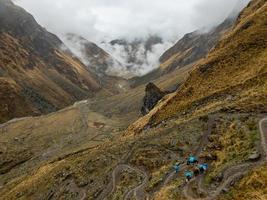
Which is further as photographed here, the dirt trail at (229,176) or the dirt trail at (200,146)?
the dirt trail at (200,146)

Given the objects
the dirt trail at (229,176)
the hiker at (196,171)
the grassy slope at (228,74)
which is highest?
the grassy slope at (228,74)

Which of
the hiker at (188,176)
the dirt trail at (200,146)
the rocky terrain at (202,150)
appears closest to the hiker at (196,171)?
the hiker at (188,176)

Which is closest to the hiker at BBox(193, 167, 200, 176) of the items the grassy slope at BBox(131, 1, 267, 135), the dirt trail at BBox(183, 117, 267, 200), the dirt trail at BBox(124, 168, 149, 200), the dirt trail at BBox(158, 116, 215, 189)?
the dirt trail at BBox(183, 117, 267, 200)

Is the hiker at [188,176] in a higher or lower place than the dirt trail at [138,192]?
higher

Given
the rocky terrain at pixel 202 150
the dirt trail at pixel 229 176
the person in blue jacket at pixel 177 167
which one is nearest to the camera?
the dirt trail at pixel 229 176

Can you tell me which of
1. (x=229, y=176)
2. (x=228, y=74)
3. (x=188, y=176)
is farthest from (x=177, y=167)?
(x=228, y=74)

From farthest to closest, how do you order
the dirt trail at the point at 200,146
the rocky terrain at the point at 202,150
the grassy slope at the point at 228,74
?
the grassy slope at the point at 228,74 → the dirt trail at the point at 200,146 → the rocky terrain at the point at 202,150

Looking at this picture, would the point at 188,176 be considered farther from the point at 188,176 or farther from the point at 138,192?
the point at 138,192

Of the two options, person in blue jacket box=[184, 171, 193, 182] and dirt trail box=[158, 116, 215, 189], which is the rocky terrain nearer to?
dirt trail box=[158, 116, 215, 189]

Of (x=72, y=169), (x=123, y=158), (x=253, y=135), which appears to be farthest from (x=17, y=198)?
(x=253, y=135)

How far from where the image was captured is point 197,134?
68500 mm

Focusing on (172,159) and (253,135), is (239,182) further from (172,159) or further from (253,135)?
(172,159)

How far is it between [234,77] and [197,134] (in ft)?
123

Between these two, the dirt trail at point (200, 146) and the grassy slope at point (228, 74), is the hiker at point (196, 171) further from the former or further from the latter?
the grassy slope at point (228, 74)
